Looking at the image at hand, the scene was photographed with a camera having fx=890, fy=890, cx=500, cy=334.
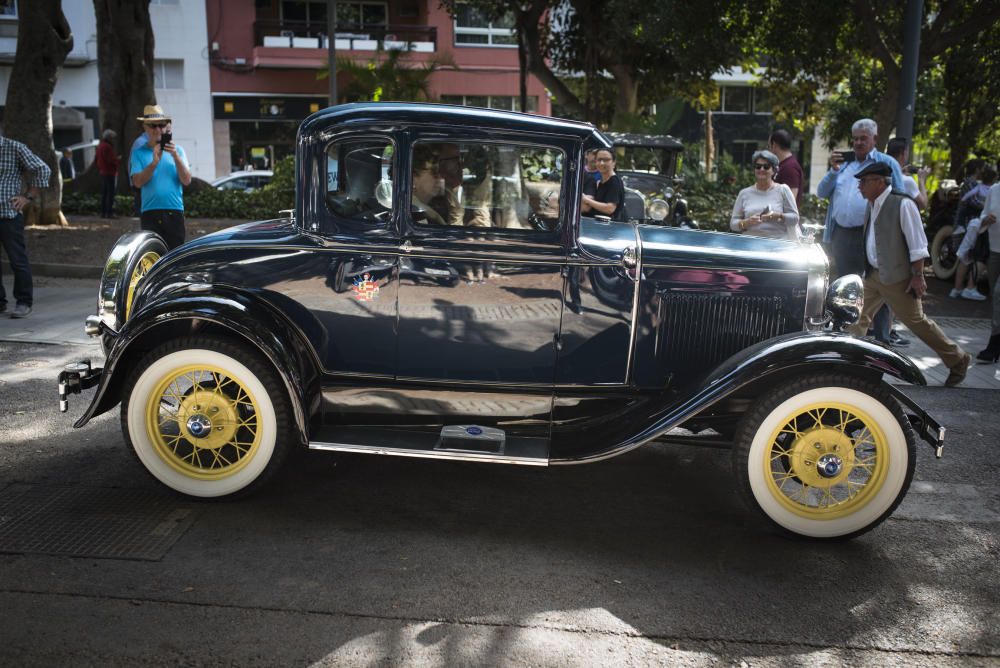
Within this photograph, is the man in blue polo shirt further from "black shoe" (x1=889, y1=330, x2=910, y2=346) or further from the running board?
"black shoe" (x1=889, y1=330, x2=910, y2=346)

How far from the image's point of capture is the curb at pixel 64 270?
11.3m

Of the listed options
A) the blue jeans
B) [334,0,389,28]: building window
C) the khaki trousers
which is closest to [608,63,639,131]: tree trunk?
the khaki trousers

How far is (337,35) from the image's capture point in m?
32.0

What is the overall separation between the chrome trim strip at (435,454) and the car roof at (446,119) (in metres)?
1.56

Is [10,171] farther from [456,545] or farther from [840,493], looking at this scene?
[840,493]

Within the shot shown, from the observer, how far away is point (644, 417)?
4414mm

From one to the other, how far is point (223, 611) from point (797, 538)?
8.49 ft

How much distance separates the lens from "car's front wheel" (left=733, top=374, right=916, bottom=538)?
4.13m

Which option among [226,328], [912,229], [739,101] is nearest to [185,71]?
[739,101]

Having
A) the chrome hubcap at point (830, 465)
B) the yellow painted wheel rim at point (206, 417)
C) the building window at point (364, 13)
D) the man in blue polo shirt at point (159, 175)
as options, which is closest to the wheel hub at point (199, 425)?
the yellow painted wheel rim at point (206, 417)

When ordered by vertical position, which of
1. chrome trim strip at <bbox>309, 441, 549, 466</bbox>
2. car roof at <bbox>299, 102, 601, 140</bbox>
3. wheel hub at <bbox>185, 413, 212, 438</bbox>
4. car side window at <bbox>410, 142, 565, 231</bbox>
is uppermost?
car roof at <bbox>299, 102, 601, 140</bbox>

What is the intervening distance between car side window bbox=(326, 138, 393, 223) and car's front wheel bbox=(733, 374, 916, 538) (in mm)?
2104

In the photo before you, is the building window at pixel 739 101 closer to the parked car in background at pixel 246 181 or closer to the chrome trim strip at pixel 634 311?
the parked car in background at pixel 246 181

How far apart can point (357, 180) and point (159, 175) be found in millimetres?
4075
